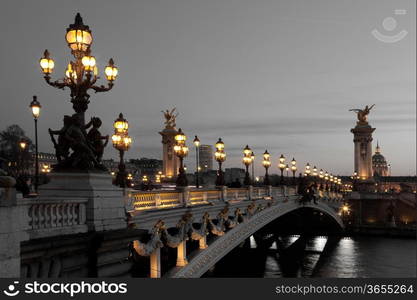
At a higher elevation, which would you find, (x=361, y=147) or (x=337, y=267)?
(x=361, y=147)

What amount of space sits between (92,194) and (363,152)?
94096 millimetres

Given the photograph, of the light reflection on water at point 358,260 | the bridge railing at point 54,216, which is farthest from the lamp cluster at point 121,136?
the light reflection on water at point 358,260

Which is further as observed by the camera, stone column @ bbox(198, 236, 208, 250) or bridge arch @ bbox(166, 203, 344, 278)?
stone column @ bbox(198, 236, 208, 250)

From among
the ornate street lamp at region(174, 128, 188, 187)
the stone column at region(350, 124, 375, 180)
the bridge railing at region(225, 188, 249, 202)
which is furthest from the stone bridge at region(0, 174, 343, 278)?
the stone column at region(350, 124, 375, 180)

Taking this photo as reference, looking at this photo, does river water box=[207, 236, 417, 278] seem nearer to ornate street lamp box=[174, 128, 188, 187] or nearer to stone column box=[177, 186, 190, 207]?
ornate street lamp box=[174, 128, 188, 187]

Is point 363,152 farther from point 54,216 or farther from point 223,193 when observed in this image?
point 54,216

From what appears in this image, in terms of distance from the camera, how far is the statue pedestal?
12078 millimetres

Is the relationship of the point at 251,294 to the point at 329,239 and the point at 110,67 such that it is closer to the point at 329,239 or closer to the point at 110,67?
the point at 110,67

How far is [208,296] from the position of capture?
10844mm

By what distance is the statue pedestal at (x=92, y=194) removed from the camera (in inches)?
476

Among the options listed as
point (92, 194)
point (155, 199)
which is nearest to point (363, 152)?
point (155, 199)

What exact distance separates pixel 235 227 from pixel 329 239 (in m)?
46.3

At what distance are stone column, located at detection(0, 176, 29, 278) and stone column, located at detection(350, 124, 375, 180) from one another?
95478 mm

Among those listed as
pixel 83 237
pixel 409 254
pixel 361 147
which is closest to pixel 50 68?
pixel 83 237
